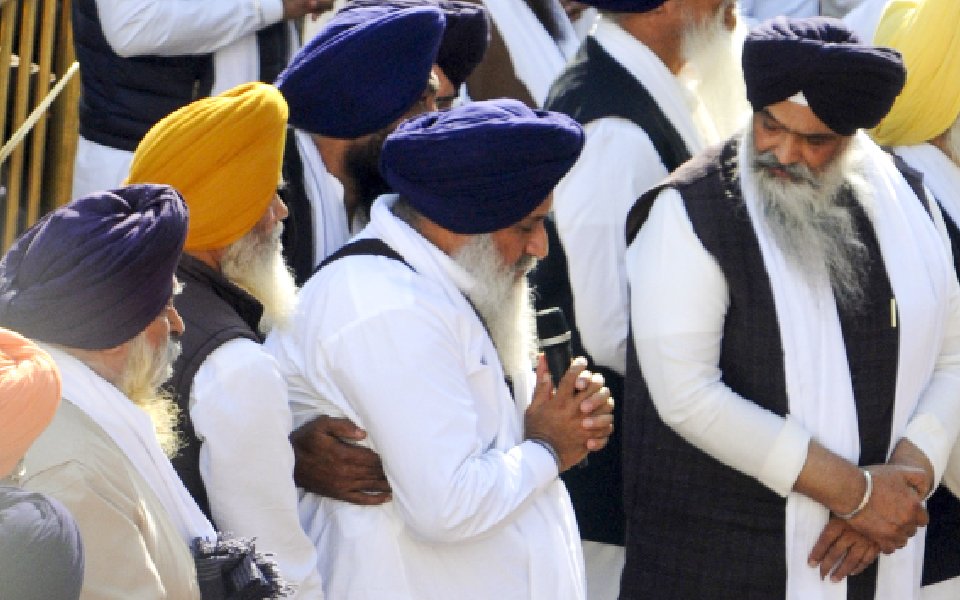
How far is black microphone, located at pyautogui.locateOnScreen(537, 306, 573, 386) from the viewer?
3838mm

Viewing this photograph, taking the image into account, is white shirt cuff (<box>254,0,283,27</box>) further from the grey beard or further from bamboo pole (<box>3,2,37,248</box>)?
the grey beard

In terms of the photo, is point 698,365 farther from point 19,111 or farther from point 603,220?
point 19,111

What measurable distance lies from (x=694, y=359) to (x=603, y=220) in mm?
578

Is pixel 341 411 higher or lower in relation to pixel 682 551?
higher

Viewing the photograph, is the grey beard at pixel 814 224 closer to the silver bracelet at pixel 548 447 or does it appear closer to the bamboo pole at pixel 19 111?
the silver bracelet at pixel 548 447

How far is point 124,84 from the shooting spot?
5.56m

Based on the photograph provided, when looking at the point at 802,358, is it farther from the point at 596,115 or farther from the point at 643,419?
the point at 596,115

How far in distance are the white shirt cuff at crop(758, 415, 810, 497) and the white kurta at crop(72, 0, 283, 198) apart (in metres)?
2.44

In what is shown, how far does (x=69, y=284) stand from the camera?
2.98m

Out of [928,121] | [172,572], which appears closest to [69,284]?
[172,572]

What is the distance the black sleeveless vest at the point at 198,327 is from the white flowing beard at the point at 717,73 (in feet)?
5.63

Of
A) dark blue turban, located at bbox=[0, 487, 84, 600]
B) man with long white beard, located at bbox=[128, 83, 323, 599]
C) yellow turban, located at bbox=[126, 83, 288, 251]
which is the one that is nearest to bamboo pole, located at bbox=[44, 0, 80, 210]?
man with long white beard, located at bbox=[128, 83, 323, 599]

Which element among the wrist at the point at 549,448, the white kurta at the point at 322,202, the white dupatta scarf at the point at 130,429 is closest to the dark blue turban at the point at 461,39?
the white kurta at the point at 322,202

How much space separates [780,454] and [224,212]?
4.73 ft
